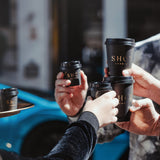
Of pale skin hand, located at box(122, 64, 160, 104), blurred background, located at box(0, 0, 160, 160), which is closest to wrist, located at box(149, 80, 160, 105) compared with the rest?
pale skin hand, located at box(122, 64, 160, 104)

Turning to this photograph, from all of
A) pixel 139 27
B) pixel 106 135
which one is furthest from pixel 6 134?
pixel 139 27

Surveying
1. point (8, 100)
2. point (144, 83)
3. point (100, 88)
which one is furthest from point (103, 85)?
point (8, 100)

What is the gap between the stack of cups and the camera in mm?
1256

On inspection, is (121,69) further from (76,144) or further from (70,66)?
(76,144)

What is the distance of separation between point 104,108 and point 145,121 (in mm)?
427

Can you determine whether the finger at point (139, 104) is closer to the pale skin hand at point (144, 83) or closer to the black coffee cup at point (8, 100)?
the pale skin hand at point (144, 83)

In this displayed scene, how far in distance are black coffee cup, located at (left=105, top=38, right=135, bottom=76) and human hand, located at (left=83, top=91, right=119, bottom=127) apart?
213 millimetres

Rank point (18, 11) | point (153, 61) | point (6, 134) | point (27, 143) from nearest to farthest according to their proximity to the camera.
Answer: point (6, 134)
point (153, 61)
point (27, 143)
point (18, 11)

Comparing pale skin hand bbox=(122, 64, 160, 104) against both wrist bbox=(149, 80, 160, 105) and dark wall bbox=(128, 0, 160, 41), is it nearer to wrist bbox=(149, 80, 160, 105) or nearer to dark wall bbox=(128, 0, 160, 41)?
wrist bbox=(149, 80, 160, 105)

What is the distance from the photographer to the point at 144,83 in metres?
1.41

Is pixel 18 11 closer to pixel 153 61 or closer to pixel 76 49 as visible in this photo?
pixel 76 49

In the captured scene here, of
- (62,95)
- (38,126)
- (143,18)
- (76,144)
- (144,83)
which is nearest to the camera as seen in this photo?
(76,144)

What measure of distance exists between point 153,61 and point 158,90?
0.90 ft

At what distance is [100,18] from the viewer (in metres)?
8.02
